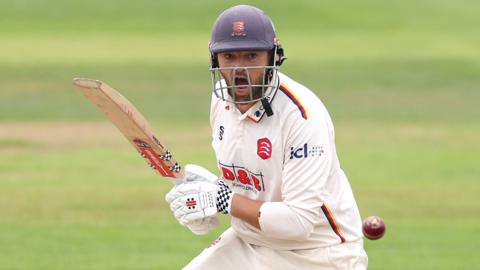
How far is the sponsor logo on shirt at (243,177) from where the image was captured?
5.41 meters

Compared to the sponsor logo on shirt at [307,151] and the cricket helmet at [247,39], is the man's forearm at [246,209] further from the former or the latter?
the cricket helmet at [247,39]

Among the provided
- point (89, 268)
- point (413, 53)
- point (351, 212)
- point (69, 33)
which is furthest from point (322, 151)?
point (69, 33)

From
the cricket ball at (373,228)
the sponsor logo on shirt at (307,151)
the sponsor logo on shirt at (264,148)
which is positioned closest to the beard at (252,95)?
the sponsor logo on shirt at (264,148)

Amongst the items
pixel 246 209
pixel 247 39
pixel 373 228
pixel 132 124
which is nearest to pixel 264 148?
pixel 246 209

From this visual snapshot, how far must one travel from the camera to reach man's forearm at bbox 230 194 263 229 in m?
5.22

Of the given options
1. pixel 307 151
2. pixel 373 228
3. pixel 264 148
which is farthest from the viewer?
pixel 373 228

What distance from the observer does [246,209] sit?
5.25 m

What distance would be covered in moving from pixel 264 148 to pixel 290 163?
17 centimetres

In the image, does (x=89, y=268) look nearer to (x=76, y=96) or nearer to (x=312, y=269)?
(x=312, y=269)

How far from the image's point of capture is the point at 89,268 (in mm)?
9141

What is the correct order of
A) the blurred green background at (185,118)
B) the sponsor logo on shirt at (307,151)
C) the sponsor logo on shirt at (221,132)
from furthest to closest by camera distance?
the blurred green background at (185,118)
the sponsor logo on shirt at (221,132)
the sponsor logo on shirt at (307,151)

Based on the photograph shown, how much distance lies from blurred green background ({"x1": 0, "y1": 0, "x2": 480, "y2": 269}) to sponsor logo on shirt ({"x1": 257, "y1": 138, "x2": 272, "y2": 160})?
13.5 feet

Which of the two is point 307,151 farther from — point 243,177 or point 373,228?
point 373,228

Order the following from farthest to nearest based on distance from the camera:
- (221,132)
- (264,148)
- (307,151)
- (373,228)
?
1. (373,228)
2. (221,132)
3. (264,148)
4. (307,151)
